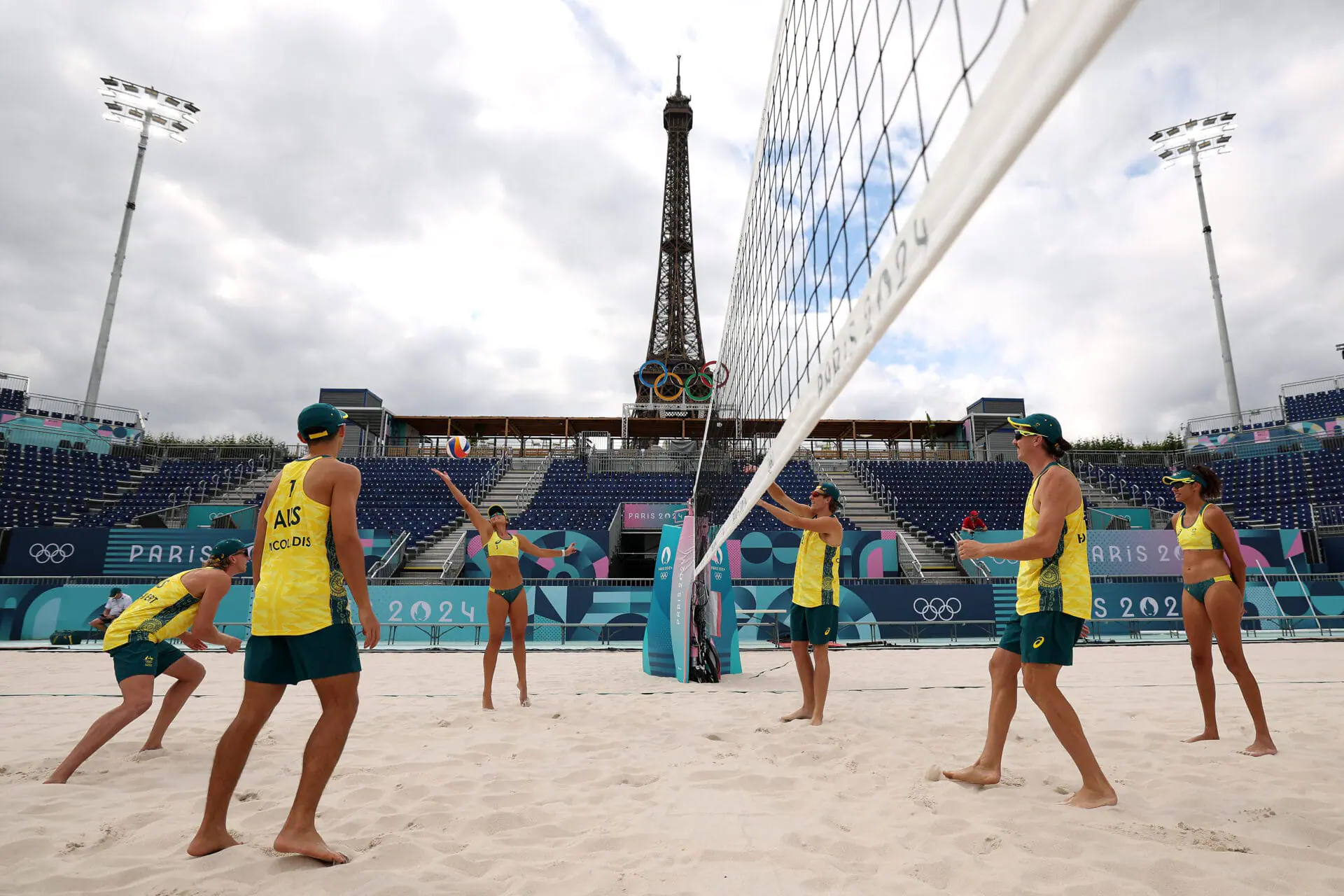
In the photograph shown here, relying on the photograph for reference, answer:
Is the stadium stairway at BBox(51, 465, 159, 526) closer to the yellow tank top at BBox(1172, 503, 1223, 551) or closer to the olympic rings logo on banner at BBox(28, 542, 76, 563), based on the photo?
the olympic rings logo on banner at BBox(28, 542, 76, 563)

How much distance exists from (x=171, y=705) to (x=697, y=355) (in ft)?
141

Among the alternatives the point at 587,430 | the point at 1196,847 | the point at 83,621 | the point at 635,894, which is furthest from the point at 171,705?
the point at 587,430

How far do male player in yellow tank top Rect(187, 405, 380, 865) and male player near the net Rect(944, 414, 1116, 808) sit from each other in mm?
2149

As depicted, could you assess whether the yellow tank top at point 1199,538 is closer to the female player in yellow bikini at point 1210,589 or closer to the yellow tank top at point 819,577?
the female player in yellow bikini at point 1210,589

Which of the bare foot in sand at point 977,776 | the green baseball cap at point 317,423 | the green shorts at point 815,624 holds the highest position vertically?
the green baseball cap at point 317,423

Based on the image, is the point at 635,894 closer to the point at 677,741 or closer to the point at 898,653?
the point at 677,741

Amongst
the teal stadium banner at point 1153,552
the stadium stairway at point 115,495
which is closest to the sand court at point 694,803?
the teal stadium banner at point 1153,552

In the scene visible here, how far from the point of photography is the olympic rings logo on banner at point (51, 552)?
1193 centimetres

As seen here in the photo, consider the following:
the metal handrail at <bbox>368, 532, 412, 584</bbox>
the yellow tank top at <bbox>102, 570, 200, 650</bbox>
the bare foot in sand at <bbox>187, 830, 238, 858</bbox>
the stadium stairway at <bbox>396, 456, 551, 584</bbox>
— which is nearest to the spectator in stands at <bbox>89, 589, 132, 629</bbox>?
the metal handrail at <bbox>368, 532, 412, 584</bbox>

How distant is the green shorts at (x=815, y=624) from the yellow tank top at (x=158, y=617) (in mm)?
3311

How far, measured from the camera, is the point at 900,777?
2.80m

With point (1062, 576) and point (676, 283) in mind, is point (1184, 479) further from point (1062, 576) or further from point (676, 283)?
point (676, 283)

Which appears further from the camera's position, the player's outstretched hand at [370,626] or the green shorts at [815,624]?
the green shorts at [815,624]

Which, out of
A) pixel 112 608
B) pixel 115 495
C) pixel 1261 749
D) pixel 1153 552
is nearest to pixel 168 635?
pixel 1261 749
